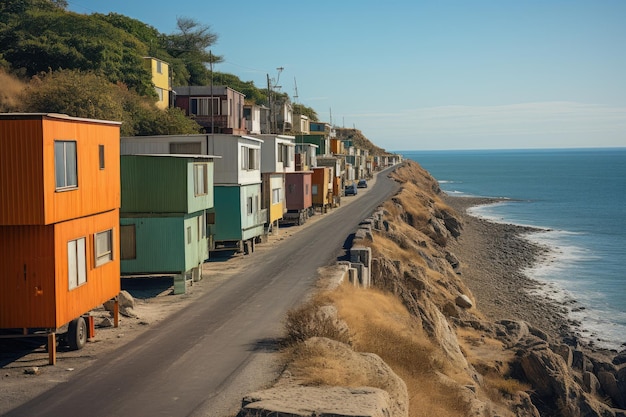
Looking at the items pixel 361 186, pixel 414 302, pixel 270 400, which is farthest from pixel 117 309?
pixel 361 186

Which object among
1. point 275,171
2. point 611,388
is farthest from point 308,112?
point 611,388

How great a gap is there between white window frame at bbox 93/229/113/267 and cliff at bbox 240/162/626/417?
5786 mm

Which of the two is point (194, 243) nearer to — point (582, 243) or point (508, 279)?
point (508, 279)

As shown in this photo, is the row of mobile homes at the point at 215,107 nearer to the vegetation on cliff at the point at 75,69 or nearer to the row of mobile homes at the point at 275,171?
the vegetation on cliff at the point at 75,69

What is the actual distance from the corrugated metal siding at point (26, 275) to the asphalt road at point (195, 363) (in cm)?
195

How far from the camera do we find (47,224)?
54.2 ft

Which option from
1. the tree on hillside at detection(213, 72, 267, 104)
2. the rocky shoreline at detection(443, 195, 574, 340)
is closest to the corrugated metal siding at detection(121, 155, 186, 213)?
the rocky shoreline at detection(443, 195, 574, 340)

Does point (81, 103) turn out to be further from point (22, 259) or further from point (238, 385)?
point (238, 385)

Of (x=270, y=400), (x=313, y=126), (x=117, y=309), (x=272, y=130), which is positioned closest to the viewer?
(x=270, y=400)

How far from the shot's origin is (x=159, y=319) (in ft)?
74.0

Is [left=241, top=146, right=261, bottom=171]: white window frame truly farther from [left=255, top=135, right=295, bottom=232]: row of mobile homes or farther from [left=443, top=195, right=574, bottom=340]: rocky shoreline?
[left=443, top=195, right=574, bottom=340]: rocky shoreline

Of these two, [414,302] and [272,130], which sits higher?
[272,130]

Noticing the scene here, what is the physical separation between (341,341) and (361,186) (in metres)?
86.4

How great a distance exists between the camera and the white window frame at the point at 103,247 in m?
19.7
